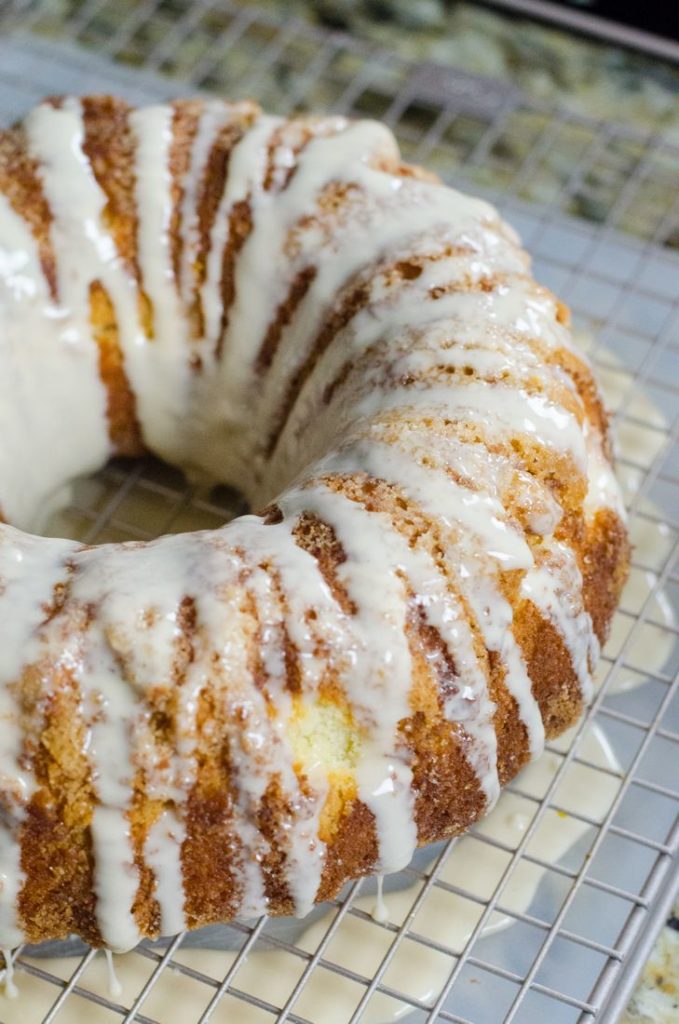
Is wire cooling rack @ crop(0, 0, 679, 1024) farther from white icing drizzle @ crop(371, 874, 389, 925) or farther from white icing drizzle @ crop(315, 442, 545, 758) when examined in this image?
white icing drizzle @ crop(315, 442, 545, 758)

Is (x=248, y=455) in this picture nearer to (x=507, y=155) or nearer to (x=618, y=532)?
(x=618, y=532)

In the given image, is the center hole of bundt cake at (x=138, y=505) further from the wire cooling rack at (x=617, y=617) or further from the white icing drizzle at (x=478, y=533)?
the white icing drizzle at (x=478, y=533)

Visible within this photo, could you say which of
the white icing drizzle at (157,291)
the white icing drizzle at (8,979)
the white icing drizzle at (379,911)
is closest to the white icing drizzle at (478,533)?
the white icing drizzle at (379,911)

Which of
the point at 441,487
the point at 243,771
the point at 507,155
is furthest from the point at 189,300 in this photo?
the point at 507,155

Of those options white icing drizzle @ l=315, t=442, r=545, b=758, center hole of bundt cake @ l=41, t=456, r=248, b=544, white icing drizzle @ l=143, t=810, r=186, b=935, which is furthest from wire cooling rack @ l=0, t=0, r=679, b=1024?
white icing drizzle @ l=315, t=442, r=545, b=758

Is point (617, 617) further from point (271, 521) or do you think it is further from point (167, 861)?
point (167, 861)
